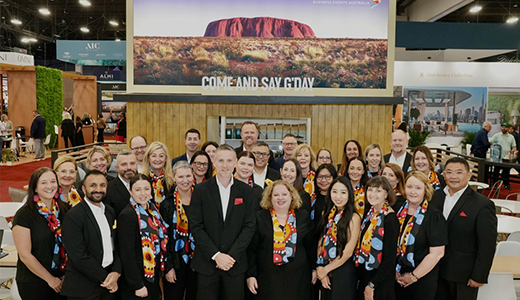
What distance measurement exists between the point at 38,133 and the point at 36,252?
47.1 feet

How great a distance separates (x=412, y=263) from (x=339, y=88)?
6.77 metres

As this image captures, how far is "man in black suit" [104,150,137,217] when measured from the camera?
154 inches

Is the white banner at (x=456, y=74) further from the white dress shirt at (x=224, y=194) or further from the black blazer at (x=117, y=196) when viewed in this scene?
the black blazer at (x=117, y=196)

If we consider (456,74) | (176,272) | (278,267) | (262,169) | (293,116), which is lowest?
(176,272)

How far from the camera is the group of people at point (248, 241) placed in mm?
→ 3299

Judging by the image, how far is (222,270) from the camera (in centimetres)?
361

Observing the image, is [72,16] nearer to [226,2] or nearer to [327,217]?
[226,2]

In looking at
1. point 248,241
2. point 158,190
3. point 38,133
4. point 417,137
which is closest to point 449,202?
point 248,241

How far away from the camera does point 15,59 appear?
16.6m

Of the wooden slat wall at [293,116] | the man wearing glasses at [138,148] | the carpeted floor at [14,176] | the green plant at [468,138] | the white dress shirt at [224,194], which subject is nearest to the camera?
the white dress shirt at [224,194]

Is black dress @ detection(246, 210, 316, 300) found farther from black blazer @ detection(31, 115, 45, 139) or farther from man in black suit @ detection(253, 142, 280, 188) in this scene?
black blazer @ detection(31, 115, 45, 139)

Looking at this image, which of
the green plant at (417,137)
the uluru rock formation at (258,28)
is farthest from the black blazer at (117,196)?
the green plant at (417,137)

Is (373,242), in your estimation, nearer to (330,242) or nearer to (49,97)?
(330,242)

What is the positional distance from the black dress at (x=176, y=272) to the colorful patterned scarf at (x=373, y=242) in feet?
4.79
